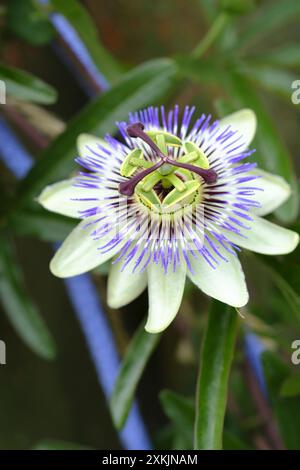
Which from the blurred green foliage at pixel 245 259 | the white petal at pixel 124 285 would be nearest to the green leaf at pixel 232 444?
the blurred green foliage at pixel 245 259

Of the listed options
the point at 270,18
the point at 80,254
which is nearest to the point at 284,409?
the point at 80,254

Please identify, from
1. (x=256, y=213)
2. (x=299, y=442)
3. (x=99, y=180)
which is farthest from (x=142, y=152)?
(x=299, y=442)

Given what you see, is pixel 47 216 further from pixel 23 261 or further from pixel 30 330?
pixel 23 261

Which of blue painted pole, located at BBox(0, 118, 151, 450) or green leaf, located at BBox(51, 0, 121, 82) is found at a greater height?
green leaf, located at BBox(51, 0, 121, 82)

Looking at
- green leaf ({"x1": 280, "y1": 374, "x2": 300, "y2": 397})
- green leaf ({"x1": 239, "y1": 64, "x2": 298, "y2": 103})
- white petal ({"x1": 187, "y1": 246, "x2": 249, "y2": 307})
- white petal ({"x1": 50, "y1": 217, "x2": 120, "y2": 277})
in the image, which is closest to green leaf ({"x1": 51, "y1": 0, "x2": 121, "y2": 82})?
green leaf ({"x1": 239, "y1": 64, "x2": 298, "y2": 103})

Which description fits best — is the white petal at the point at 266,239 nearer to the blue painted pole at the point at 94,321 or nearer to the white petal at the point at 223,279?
the white petal at the point at 223,279

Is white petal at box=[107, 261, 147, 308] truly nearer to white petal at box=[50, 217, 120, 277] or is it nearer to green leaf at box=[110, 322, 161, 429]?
white petal at box=[50, 217, 120, 277]
